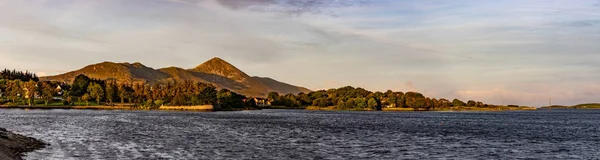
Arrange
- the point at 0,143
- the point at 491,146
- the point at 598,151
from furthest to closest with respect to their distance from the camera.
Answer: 1. the point at 491,146
2. the point at 598,151
3. the point at 0,143

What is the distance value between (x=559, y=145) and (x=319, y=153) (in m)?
40.9

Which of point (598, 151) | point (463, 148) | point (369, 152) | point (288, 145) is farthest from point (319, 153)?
point (598, 151)

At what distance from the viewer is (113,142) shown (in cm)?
7238

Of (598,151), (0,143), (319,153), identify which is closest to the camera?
(0,143)

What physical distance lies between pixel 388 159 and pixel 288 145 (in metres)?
18.3

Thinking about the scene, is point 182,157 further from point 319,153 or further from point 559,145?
point 559,145

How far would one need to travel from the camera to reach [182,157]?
2190 inches

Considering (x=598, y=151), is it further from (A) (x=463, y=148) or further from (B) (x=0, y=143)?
(B) (x=0, y=143)

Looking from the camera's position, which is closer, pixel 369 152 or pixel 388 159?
pixel 388 159

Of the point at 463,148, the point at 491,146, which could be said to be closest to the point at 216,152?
the point at 463,148

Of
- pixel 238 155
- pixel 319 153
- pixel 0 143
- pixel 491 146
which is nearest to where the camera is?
pixel 0 143

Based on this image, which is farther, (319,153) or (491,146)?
(491,146)

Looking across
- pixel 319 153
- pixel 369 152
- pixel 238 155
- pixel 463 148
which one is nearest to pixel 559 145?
pixel 463 148

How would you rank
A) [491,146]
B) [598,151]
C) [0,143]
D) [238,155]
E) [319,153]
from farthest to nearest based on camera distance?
1. [491,146]
2. [598,151]
3. [319,153]
4. [238,155]
5. [0,143]
